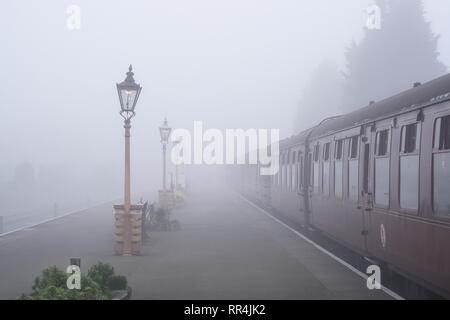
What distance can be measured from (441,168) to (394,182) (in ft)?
6.11

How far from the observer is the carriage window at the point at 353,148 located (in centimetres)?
1186

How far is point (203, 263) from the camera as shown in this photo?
1159 cm

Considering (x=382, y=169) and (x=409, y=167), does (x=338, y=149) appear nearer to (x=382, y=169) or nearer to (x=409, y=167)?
(x=382, y=169)

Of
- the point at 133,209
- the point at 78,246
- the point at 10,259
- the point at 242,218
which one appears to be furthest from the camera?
the point at 242,218

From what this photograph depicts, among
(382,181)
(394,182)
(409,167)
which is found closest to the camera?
(409,167)

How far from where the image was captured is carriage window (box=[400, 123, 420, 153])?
8.39 meters

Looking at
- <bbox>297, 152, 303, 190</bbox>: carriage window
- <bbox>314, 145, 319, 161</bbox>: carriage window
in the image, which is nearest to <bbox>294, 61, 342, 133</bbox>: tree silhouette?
<bbox>297, 152, 303, 190</bbox>: carriage window

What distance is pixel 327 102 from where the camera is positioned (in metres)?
76.3

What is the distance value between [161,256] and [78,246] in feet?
10.8

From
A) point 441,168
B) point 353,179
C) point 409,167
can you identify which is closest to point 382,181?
point 409,167

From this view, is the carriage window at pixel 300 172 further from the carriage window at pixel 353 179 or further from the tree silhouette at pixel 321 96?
the tree silhouette at pixel 321 96

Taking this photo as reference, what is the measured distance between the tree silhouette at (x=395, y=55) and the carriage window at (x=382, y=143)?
39.5 metres

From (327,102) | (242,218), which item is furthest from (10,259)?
(327,102)
